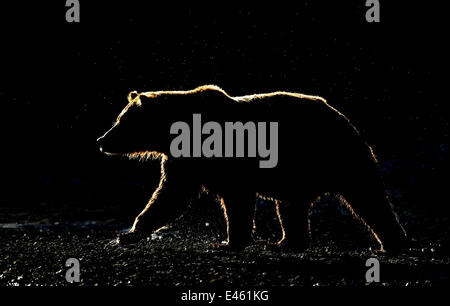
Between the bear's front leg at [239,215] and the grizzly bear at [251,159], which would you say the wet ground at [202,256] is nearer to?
the bear's front leg at [239,215]

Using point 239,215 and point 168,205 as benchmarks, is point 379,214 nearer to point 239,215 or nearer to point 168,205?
point 239,215

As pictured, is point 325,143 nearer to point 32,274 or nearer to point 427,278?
point 427,278

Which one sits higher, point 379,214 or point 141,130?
point 141,130

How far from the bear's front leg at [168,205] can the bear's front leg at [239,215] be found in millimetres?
420

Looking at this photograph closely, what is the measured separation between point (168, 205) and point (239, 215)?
0.80m

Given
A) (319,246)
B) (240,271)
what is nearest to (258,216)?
(319,246)

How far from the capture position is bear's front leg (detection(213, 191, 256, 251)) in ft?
20.6

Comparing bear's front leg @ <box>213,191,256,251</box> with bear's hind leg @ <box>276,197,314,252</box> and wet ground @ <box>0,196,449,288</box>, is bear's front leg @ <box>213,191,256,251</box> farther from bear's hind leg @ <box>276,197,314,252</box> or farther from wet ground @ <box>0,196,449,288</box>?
bear's hind leg @ <box>276,197,314,252</box>

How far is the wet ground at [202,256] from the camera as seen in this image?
5461 millimetres

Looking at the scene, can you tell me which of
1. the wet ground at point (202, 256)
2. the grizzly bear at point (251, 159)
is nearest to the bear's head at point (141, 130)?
the grizzly bear at point (251, 159)

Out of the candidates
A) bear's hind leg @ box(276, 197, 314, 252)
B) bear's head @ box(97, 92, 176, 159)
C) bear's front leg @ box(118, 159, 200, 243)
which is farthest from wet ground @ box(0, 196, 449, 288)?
bear's head @ box(97, 92, 176, 159)

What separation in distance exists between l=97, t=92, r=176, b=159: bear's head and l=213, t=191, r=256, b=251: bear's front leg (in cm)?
94

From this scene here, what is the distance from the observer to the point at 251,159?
6.31m

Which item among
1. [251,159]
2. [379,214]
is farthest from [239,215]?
[379,214]
